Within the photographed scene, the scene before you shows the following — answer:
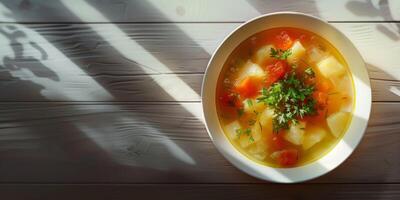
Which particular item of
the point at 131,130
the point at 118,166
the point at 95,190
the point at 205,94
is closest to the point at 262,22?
the point at 205,94

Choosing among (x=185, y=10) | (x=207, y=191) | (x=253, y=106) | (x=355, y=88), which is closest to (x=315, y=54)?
(x=355, y=88)

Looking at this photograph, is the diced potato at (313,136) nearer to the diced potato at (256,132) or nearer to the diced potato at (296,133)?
the diced potato at (296,133)

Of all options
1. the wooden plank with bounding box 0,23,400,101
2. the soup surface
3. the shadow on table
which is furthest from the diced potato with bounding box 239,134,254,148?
the shadow on table

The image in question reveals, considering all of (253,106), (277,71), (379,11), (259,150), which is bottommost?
(259,150)

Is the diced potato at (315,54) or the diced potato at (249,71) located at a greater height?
the diced potato at (315,54)

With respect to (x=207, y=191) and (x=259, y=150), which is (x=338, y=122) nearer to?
(x=259, y=150)

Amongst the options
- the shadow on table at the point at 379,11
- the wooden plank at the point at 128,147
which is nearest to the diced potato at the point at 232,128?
the wooden plank at the point at 128,147
